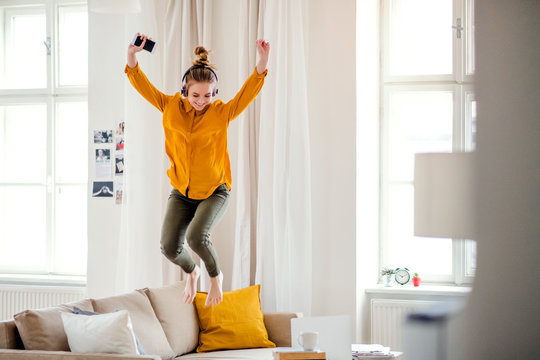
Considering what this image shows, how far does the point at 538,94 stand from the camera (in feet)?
2.03

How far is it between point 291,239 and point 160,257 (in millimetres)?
988

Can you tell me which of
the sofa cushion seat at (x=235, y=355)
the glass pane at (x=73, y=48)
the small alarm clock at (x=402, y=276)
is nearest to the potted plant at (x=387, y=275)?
the small alarm clock at (x=402, y=276)

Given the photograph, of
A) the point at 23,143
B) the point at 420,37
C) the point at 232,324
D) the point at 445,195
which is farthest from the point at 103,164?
the point at 445,195

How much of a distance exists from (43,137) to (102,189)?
1018 mm

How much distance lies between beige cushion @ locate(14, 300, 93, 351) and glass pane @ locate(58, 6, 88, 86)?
305 centimetres

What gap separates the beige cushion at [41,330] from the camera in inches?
121

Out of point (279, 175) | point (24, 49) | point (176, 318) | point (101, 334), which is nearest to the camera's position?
point (101, 334)

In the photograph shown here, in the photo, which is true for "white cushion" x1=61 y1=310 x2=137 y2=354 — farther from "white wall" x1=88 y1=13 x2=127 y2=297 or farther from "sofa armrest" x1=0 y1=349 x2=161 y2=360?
"white wall" x1=88 y1=13 x2=127 y2=297

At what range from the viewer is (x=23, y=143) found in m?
5.88

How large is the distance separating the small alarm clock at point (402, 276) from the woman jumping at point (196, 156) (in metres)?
2.11

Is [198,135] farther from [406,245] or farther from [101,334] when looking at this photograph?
[406,245]

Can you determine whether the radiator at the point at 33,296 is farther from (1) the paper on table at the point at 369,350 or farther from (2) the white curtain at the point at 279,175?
(1) the paper on table at the point at 369,350

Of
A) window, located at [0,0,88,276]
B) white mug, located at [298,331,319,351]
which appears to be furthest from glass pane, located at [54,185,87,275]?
white mug, located at [298,331,319,351]

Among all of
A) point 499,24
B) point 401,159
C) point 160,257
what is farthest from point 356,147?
point 499,24
